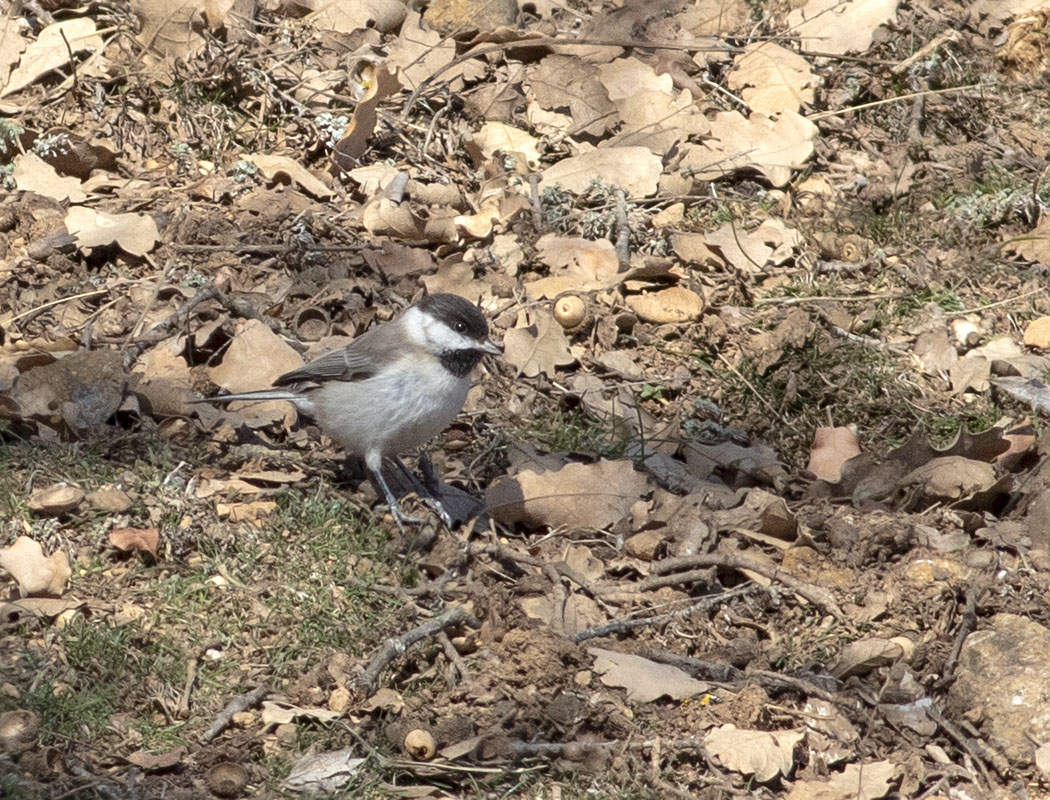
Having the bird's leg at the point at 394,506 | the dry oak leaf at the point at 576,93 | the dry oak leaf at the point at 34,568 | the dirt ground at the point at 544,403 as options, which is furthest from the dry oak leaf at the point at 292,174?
the dry oak leaf at the point at 34,568

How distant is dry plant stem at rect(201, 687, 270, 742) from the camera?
3521 millimetres

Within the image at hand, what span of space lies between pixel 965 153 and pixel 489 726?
4.45 meters

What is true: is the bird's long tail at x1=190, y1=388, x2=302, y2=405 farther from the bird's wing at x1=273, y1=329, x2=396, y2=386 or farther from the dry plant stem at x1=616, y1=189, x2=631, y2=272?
the dry plant stem at x1=616, y1=189, x2=631, y2=272

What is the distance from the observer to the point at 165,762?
340cm

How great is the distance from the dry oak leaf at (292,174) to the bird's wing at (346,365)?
4.90ft

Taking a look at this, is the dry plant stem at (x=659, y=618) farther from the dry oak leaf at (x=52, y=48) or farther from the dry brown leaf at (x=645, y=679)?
the dry oak leaf at (x=52, y=48)

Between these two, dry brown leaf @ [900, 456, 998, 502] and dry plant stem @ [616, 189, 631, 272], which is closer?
dry brown leaf @ [900, 456, 998, 502]

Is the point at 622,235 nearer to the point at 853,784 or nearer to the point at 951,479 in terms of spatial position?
the point at 951,479

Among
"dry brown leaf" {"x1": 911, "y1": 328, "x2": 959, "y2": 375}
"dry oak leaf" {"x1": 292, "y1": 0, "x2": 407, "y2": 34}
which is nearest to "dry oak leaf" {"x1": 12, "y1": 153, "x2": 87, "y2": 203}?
"dry oak leaf" {"x1": 292, "y1": 0, "x2": 407, "y2": 34}

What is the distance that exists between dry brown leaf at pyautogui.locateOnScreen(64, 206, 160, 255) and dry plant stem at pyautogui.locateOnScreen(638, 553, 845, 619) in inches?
112

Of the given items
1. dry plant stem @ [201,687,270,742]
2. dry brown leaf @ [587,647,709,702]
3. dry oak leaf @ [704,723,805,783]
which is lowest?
dry oak leaf @ [704,723,805,783]

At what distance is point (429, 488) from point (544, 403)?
757mm

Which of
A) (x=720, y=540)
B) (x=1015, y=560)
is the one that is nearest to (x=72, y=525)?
(x=720, y=540)

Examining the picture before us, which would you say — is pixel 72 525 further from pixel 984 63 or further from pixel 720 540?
pixel 984 63
